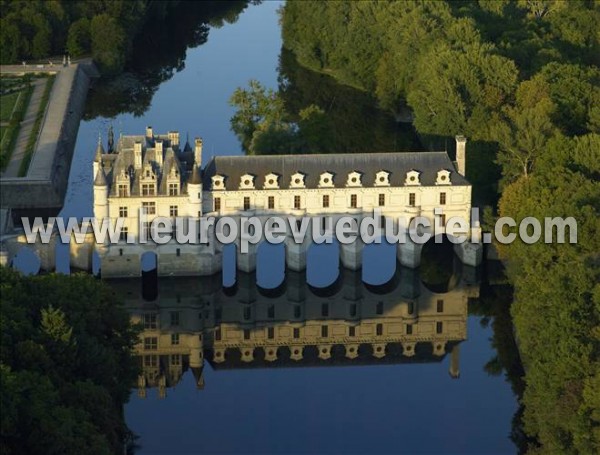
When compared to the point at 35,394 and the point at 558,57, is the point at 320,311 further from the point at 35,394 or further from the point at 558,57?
the point at 558,57

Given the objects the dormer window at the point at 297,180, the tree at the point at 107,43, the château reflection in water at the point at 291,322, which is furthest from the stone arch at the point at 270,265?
the tree at the point at 107,43

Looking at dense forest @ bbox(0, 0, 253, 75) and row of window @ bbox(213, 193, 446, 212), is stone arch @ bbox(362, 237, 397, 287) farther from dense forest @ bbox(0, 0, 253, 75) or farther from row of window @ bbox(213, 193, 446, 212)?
dense forest @ bbox(0, 0, 253, 75)

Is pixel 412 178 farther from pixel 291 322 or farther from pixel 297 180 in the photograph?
pixel 291 322

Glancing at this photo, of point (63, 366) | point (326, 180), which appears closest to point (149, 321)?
point (326, 180)

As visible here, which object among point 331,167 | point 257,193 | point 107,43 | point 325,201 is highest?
point 107,43

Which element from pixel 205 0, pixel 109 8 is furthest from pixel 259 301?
pixel 205 0

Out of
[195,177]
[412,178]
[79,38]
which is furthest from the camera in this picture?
[79,38]
